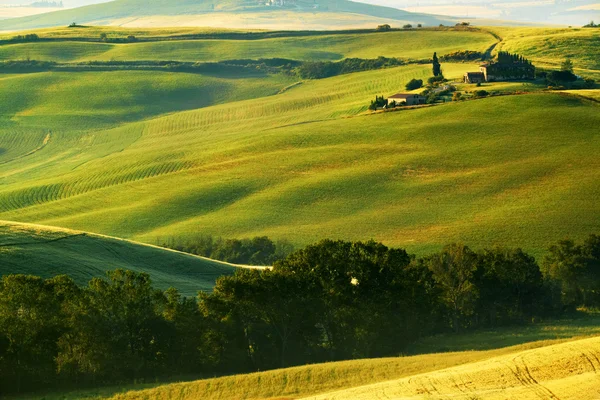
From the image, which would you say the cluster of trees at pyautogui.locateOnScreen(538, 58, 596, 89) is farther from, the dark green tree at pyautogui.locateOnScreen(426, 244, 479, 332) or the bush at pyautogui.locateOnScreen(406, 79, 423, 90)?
the dark green tree at pyautogui.locateOnScreen(426, 244, 479, 332)

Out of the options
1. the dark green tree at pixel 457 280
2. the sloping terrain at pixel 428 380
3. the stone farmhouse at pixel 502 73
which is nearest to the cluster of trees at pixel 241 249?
the dark green tree at pixel 457 280

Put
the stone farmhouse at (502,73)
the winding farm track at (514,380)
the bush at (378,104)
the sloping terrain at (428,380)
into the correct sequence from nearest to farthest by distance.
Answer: the winding farm track at (514,380), the sloping terrain at (428,380), the bush at (378,104), the stone farmhouse at (502,73)

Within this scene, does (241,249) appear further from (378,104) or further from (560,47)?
(560,47)

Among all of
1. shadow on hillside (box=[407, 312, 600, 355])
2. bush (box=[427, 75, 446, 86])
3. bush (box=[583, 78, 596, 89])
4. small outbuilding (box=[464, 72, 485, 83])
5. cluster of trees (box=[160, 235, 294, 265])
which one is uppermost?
small outbuilding (box=[464, 72, 485, 83])

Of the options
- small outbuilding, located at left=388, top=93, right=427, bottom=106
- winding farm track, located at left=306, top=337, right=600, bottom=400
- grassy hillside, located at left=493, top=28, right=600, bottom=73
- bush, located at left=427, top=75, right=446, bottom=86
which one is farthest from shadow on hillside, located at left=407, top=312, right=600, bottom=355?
grassy hillside, located at left=493, top=28, right=600, bottom=73

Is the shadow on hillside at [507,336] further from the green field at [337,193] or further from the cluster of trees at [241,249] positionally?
the cluster of trees at [241,249]

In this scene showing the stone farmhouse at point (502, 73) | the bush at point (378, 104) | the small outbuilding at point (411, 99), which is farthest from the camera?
the stone farmhouse at point (502, 73)

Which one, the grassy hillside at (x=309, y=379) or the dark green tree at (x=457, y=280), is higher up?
the grassy hillside at (x=309, y=379)
